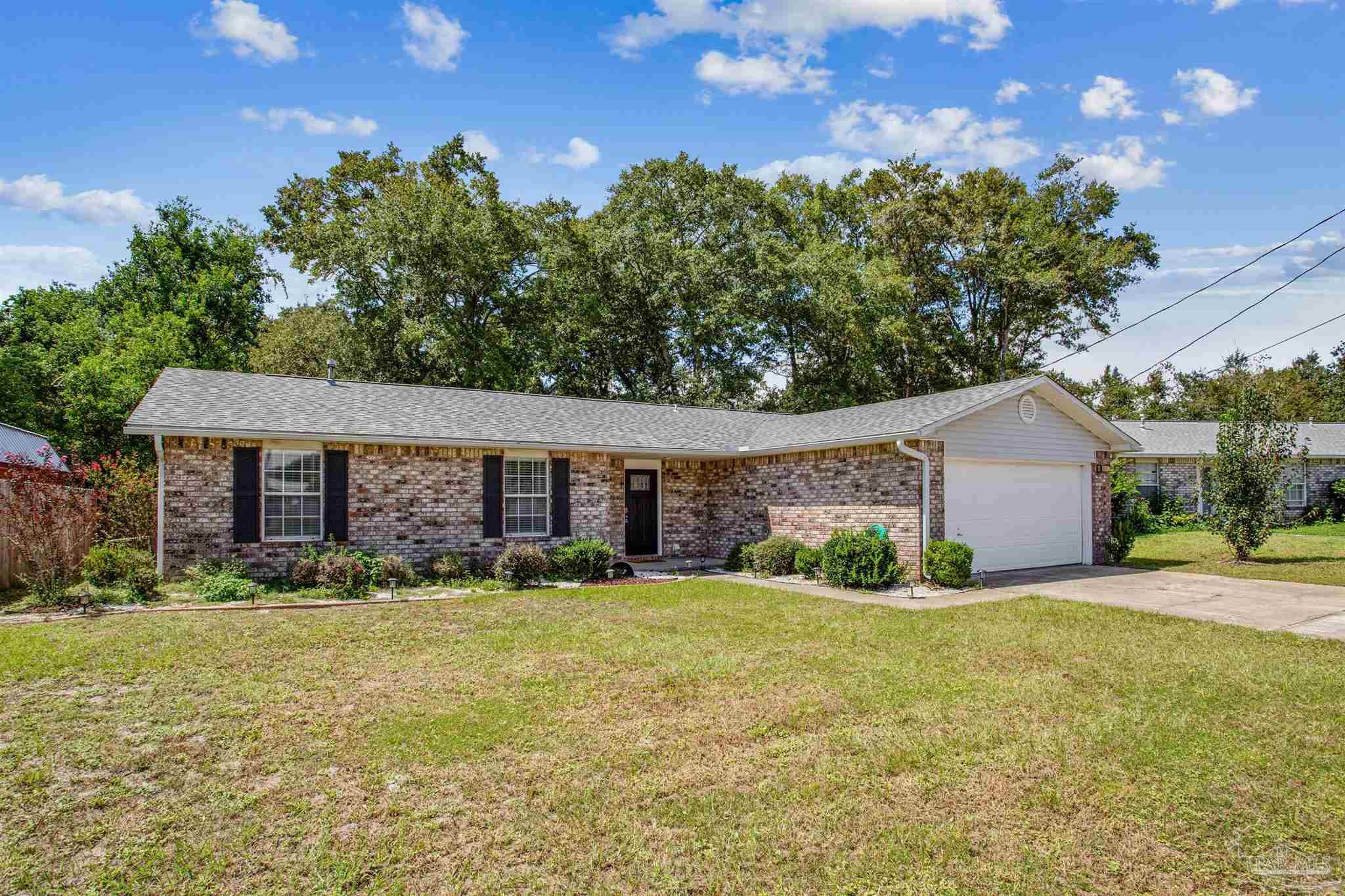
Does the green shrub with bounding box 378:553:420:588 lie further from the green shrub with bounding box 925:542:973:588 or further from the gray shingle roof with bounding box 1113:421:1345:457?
the gray shingle roof with bounding box 1113:421:1345:457

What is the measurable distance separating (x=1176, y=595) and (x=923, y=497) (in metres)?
4.19

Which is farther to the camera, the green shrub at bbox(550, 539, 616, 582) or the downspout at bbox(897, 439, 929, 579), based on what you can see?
the green shrub at bbox(550, 539, 616, 582)

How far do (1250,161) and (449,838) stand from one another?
77.1 feet

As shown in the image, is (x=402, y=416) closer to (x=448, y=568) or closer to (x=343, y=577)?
(x=448, y=568)

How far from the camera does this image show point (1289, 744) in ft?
16.4

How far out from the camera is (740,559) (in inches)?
612

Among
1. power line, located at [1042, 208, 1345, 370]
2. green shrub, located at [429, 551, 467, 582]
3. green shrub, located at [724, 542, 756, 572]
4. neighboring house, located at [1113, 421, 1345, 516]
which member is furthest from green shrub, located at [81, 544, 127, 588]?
neighboring house, located at [1113, 421, 1345, 516]

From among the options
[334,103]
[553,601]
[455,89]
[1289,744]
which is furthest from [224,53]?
[1289,744]

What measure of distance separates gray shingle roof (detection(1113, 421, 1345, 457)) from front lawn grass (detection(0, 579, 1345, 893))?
2132 cm

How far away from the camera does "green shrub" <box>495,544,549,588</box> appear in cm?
1317

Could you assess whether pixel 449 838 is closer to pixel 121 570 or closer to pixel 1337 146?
pixel 121 570

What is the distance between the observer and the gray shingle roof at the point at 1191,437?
1020 inches

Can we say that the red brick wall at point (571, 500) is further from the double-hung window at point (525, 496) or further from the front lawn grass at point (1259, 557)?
the front lawn grass at point (1259, 557)

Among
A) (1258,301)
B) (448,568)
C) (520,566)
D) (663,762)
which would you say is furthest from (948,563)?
(1258,301)
